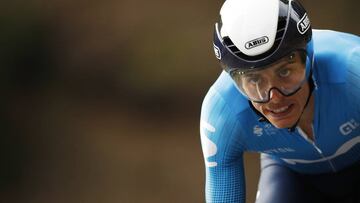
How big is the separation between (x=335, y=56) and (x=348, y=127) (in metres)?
0.17

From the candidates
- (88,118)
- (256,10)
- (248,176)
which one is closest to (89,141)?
(88,118)

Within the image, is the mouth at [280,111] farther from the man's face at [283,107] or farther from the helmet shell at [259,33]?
the helmet shell at [259,33]

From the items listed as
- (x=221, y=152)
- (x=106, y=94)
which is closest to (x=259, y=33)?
(x=221, y=152)

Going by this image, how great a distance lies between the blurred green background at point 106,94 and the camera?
11.7 feet

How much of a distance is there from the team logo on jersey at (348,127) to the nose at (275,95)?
0.21 metres

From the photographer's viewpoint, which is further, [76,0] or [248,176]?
[76,0]

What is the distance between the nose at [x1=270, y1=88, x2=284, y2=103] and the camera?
159 cm

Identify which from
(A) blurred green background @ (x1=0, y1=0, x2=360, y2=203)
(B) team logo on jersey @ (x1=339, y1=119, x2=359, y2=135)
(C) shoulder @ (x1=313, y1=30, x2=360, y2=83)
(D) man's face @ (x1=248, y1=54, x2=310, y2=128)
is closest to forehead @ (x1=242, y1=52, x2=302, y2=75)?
(D) man's face @ (x1=248, y1=54, x2=310, y2=128)

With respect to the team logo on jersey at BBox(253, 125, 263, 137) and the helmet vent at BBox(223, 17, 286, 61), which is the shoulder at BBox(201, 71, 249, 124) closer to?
the team logo on jersey at BBox(253, 125, 263, 137)

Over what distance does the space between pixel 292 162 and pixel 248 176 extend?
1.44 m

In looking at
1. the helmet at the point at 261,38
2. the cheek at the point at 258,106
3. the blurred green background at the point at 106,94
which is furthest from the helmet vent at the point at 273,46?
the blurred green background at the point at 106,94

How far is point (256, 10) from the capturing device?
1572 millimetres

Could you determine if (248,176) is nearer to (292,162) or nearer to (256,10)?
(292,162)

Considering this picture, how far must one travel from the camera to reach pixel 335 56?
5.57 feet
